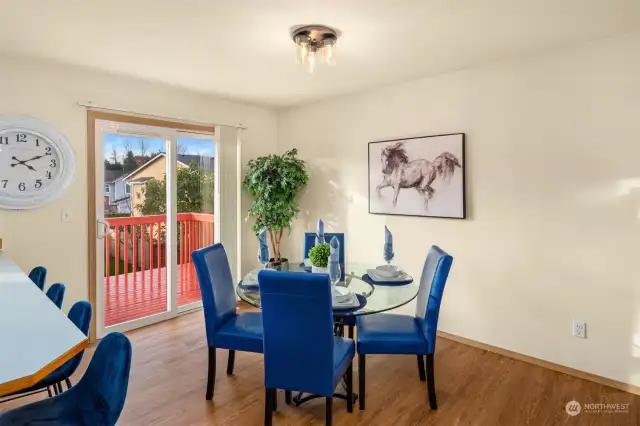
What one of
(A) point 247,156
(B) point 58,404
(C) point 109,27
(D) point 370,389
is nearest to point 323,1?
(C) point 109,27

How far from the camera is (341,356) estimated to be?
2168mm

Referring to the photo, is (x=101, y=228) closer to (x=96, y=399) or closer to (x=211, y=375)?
(x=211, y=375)

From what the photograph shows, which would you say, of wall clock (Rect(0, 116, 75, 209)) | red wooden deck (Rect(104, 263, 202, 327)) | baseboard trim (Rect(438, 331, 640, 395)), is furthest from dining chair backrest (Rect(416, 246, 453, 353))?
wall clock (Rect(0, 116, 75, 209))

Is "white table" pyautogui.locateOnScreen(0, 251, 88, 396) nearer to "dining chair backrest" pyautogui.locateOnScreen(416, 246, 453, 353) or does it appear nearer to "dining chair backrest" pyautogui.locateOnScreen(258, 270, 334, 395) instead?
"dining chair backrest" pyautogui.locateOnScreen(258, 270, 334, 395)

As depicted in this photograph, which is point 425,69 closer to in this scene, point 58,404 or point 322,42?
point 322,42

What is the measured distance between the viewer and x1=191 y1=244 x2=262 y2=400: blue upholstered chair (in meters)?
2.45

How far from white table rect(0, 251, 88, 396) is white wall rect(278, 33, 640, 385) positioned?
115 inches

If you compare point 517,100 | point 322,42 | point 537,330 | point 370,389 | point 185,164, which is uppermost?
point 322,42

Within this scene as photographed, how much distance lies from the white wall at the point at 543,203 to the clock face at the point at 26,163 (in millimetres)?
2910

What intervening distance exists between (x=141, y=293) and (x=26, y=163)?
168 cm

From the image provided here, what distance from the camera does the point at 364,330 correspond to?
2479mm

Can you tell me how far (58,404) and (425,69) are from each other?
3.28 m

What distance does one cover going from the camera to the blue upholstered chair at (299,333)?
75.8 inches

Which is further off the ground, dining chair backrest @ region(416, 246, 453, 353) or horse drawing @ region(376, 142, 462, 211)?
horse drawing @ region(376, 142, 462, 211)
